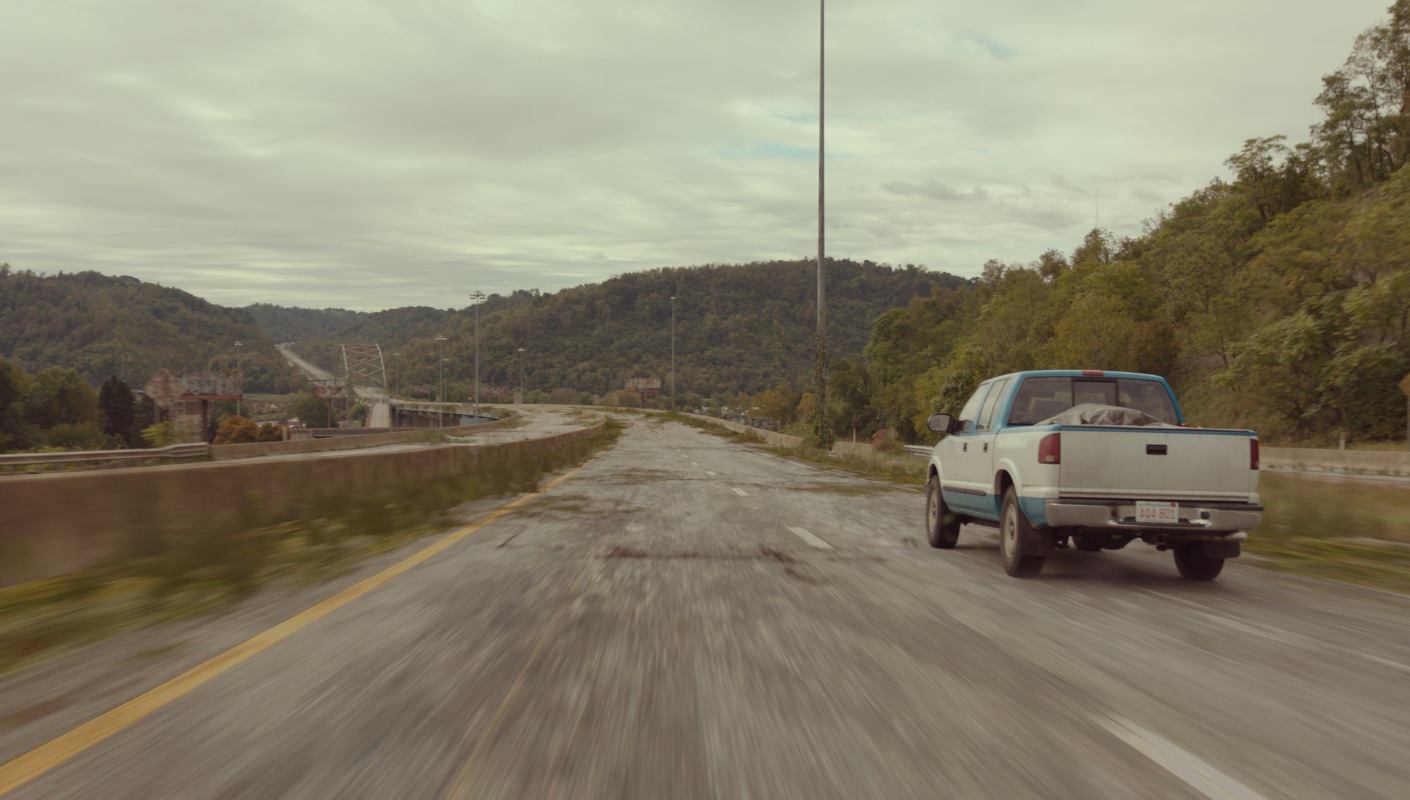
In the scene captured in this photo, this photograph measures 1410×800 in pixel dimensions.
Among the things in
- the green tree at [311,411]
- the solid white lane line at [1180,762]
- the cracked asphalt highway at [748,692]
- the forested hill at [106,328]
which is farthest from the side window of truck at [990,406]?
the green tree at [311,411]

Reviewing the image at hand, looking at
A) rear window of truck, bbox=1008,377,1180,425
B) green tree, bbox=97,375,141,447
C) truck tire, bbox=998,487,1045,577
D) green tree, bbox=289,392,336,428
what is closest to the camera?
truck tire, bbox=998,487,1045,577

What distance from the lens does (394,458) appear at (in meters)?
16.9

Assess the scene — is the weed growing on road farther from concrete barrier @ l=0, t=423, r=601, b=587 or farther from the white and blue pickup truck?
the white and blue pickup truck

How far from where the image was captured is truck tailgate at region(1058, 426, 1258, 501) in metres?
8.09

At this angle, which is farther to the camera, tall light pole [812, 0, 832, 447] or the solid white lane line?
tall light pole [812, 0, 832, 447]

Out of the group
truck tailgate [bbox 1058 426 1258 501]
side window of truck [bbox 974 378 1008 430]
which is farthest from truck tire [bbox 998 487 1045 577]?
side window of truck [bbox 974 378 1008 430]

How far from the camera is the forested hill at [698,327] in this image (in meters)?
169

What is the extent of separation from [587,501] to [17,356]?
13769cm

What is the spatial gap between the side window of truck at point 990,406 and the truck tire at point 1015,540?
58.9 inches

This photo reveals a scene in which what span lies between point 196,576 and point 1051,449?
6.95m

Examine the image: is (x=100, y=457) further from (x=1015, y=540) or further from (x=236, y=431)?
(x=1015, y=540)

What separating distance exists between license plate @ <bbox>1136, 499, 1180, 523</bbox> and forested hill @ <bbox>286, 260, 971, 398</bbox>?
150749mm

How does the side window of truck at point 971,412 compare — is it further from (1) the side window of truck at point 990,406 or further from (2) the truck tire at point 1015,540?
(2) the truck tire at point 1015,540

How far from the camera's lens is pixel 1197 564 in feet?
28.8
